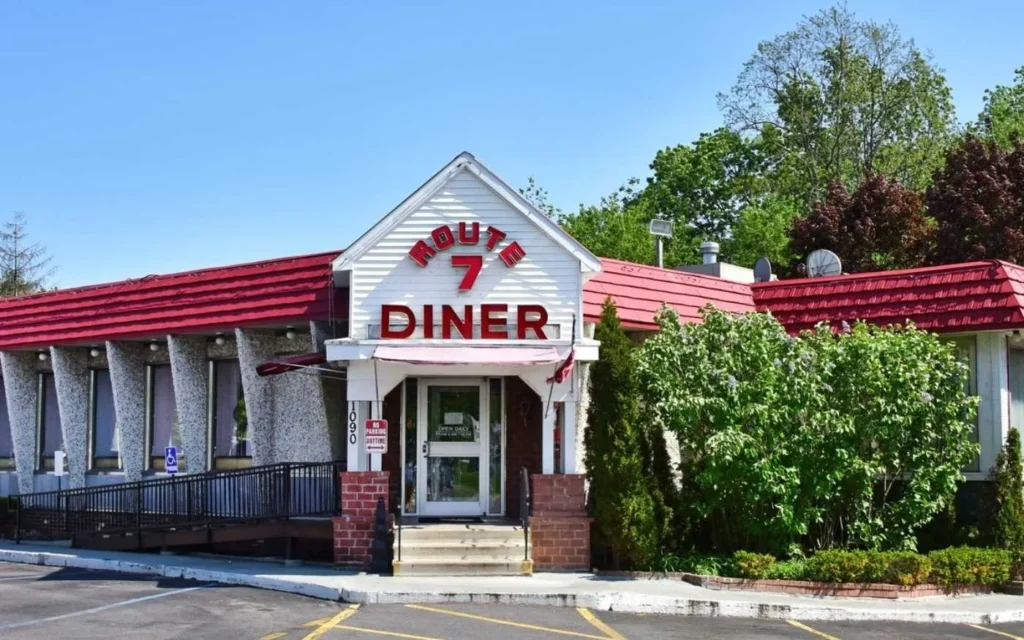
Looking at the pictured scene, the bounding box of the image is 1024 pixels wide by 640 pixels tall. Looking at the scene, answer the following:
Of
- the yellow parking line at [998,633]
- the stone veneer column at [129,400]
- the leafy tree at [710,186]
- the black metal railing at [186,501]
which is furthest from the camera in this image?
the leafy tree at [710,186]

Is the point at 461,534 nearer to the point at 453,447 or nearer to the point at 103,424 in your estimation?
the point at 453,447

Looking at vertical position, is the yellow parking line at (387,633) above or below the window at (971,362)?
below

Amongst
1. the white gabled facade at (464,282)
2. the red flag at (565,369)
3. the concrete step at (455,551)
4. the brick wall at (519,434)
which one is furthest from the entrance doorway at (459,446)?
the red flag at (565,369)

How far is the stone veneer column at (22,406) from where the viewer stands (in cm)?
2583

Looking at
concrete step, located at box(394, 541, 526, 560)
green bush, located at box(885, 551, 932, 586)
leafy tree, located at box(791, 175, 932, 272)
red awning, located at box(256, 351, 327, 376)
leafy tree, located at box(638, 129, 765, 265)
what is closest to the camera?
green bush, located at box(885, 551, 932, 586)

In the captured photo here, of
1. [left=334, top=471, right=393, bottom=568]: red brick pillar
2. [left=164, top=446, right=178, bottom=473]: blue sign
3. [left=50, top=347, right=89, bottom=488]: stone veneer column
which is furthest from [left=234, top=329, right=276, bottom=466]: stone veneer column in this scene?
[left=50, top=347, right=89, bottom=488]: stone veneer column

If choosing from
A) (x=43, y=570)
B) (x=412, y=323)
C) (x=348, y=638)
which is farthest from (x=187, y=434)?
(x=348, y=638)

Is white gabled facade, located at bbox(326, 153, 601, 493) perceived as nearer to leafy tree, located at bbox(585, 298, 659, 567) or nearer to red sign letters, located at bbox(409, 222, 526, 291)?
red sign letters, located at bbox(409, 222, 526, 291)

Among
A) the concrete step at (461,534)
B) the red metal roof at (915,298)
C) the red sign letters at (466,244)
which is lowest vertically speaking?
the concrete step at (461,534)

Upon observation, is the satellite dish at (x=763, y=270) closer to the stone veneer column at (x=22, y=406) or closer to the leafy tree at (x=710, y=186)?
the stone veneer column at (x=22, y=406)

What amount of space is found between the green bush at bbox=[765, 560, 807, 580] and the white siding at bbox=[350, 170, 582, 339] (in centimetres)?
431

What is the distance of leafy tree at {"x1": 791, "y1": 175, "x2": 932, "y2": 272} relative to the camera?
120ft

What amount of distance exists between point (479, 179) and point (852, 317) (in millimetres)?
6389

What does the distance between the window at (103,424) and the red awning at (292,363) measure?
642cm
